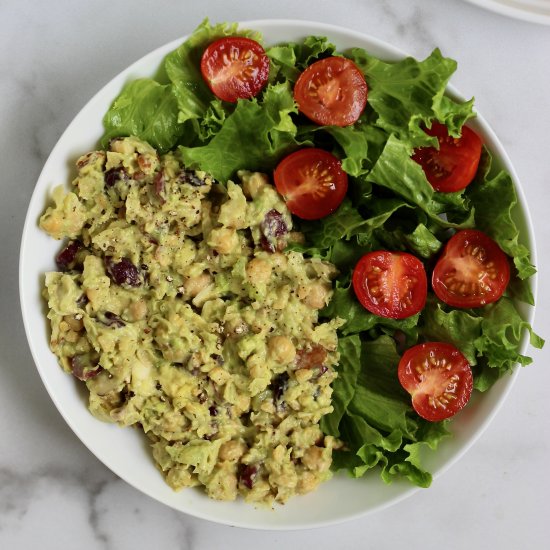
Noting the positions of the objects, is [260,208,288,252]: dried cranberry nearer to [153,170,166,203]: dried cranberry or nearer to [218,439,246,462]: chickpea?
[153,170,166,203]: dried cranberry

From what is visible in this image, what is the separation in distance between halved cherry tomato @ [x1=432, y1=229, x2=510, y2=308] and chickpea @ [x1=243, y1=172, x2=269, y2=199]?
69 cm

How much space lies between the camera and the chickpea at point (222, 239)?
238cm

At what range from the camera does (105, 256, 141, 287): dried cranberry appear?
239 centimetres

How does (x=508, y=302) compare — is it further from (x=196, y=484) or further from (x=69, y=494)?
(x=69, y=494)

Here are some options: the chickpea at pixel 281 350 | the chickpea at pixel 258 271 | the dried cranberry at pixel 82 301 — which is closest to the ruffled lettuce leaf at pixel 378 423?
the chickpea at pixel 281 350

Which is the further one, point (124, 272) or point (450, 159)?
point (450, 159)

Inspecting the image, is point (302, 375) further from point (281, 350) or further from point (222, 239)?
point (222, 239)

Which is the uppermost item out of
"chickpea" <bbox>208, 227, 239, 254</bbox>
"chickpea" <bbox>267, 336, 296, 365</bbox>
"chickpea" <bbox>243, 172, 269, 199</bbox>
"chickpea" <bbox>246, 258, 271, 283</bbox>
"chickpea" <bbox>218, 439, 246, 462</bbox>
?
"chickpea" <bbox>243, 172, 269, 199</bbox>

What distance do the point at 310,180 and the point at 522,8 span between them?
122 cm

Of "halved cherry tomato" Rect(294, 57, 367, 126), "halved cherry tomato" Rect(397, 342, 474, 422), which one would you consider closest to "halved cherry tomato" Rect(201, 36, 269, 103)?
"halved cherry tomato" Rect(294, 57, 367, 126)

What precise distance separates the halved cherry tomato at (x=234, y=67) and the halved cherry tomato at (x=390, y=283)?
0.71m

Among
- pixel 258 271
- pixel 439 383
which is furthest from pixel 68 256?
pixel 439 383

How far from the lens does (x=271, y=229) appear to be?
8.03 feet

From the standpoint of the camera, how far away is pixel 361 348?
2.69 metres
